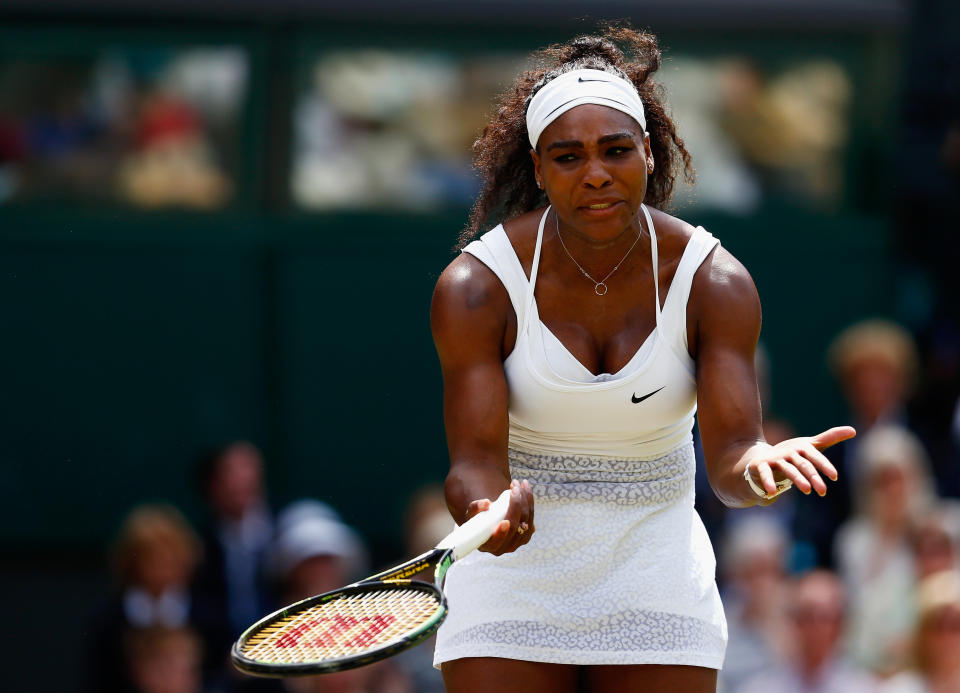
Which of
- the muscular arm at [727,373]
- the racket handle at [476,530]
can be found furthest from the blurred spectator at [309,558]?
the racket handle at [476,530]

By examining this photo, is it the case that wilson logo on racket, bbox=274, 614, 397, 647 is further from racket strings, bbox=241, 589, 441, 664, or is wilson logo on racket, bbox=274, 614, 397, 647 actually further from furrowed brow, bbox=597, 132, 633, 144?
furrowed brow, bbox=597, 132, 633, 144

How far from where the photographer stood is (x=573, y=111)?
136 inches

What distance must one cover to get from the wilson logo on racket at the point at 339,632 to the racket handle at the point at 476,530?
7.0 inches

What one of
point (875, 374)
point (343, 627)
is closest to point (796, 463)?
point (343, 627)

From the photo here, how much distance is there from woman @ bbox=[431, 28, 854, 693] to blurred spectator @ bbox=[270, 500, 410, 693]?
2170 mm

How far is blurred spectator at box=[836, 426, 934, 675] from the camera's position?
626cm

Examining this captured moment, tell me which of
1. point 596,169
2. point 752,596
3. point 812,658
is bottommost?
point 812,658

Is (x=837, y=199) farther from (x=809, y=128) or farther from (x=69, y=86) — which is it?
(x=69, y=86)

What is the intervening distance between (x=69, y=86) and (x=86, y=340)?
1.15 m

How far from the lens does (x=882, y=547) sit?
6.53 metres

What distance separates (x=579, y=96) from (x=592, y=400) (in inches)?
25.0

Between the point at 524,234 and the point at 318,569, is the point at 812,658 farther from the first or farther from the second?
the point at 524,234

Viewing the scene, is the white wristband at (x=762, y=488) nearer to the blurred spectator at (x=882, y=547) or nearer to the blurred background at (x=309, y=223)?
the blurred spectator at (x=882, y=547)

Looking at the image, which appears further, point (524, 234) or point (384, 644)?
point (524, 234)
